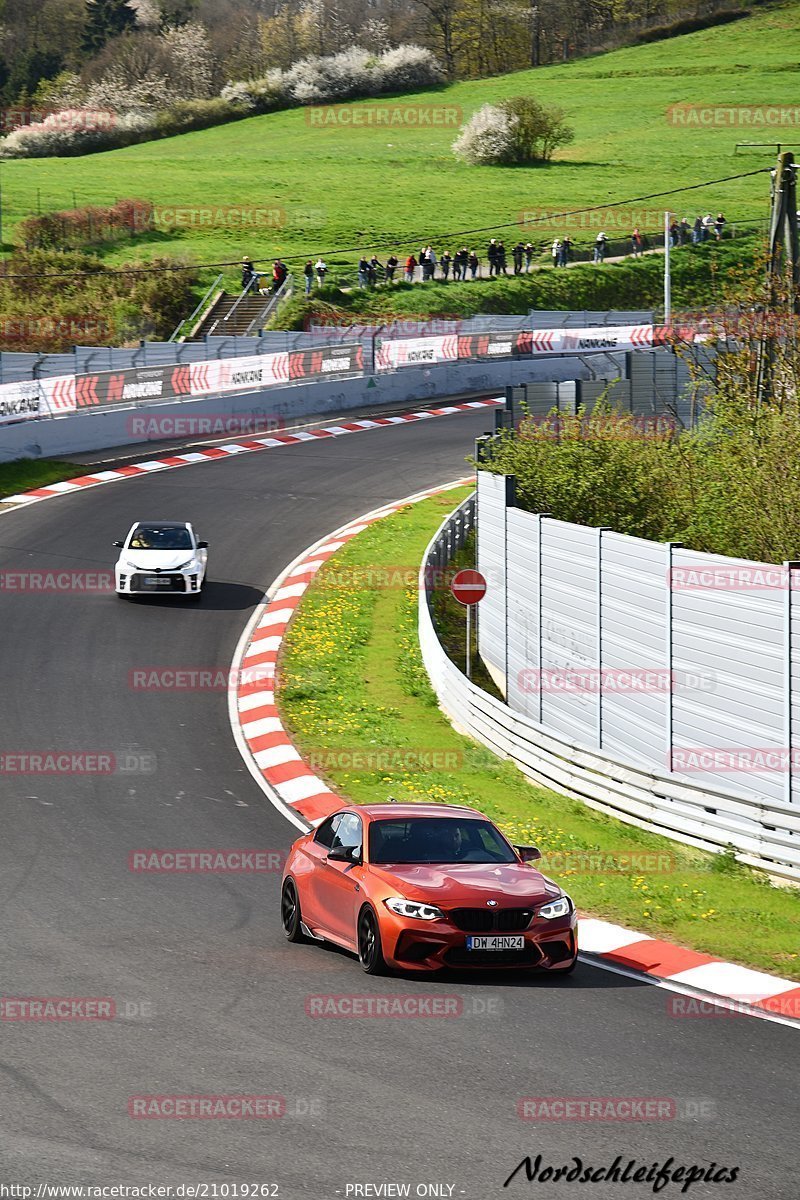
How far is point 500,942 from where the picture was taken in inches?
437

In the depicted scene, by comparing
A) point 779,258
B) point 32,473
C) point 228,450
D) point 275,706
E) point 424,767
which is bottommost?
point 424,767

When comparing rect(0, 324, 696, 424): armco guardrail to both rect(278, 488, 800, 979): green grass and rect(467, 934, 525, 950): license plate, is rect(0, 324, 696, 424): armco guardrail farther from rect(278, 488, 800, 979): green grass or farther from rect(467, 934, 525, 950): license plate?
rect(467, 934, 525, 950): license plate

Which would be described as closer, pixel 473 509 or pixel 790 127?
pixel 473 509

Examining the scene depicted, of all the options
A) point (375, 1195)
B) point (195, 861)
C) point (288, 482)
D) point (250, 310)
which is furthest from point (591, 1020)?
point (250, 310)

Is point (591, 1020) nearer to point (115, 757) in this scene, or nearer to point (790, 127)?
point (115, 757)

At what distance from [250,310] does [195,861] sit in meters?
53.5

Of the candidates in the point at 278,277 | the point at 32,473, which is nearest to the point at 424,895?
the point at 32,473

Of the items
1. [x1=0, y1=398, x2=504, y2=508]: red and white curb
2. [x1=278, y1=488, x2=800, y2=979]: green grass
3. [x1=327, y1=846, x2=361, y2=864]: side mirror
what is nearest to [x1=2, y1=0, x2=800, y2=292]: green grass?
[x1=0, y1=398, x2=504, y2=508]: red and white curb

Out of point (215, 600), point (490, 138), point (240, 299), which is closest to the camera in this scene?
point (215, 600)

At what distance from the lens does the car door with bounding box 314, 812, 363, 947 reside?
38.5ft

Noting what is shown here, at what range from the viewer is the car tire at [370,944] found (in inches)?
440

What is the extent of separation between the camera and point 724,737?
53.0 feet

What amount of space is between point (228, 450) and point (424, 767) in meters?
23.7

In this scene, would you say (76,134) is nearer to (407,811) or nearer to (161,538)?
(161,538)
